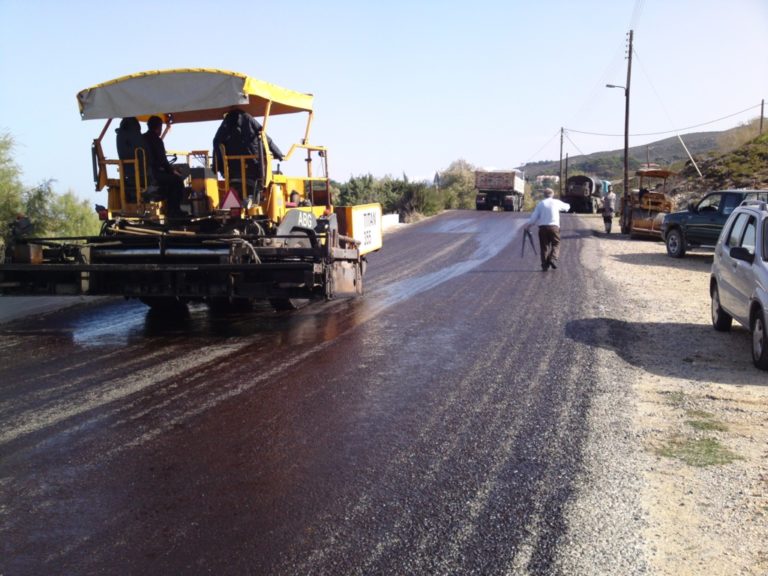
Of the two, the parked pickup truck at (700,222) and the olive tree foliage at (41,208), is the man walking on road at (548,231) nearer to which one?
the parked pickup truck at (700,222)

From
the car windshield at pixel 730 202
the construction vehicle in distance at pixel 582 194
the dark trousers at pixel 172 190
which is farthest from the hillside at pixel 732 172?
the dark trousers at pixel 172 190

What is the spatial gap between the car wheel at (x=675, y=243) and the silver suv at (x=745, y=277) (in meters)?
9.72

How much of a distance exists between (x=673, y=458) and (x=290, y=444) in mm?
2659

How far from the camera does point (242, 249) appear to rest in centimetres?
863

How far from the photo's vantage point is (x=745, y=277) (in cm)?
816


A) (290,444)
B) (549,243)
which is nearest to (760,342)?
(290,444)

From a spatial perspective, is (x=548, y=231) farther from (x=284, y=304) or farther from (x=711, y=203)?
(x=284, y=304)

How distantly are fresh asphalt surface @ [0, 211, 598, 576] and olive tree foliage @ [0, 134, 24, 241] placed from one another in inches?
355

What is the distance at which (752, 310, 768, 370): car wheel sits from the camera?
7.21 m

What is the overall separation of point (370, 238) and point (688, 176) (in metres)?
38.7

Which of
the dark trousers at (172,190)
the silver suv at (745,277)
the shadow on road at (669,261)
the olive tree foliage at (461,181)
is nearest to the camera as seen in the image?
the silver suv at (745,277)

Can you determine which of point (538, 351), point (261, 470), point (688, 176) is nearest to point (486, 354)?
point (538, 351)

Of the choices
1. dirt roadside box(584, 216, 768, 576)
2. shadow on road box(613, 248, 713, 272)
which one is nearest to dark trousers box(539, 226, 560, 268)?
shadow on road box(613, 248, 713, 272)

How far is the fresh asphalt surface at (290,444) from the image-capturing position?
144 inches
